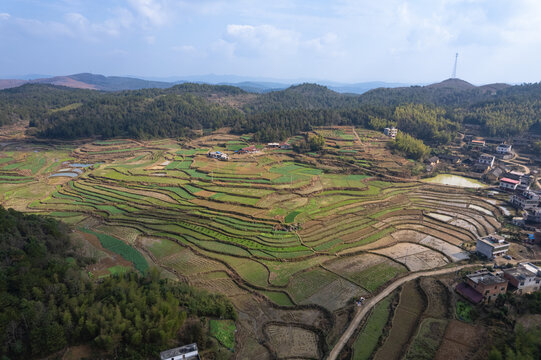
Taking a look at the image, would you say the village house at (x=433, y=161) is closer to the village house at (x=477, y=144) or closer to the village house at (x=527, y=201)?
the village house at (x=477, y=144)

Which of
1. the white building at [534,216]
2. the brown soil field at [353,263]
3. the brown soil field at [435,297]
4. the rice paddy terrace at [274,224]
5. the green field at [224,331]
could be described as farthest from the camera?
the white building at [534,216]

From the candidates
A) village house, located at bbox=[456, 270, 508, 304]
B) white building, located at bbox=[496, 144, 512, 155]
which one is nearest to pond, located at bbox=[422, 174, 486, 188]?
white building, located at bbox=[496, 144, 512, 155]

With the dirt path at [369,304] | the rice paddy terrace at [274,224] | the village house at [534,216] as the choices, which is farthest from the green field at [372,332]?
the village house at [534,216]

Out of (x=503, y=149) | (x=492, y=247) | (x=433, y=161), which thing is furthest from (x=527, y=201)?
(x=503, y=149)

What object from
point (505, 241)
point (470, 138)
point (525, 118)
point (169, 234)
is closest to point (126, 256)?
point (169, 234)

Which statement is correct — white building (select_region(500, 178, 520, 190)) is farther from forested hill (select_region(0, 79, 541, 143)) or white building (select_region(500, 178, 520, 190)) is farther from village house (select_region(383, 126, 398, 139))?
village house (select_region(383, 126, 398, 139))

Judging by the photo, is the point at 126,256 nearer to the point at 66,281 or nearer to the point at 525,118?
the point at 66,281
